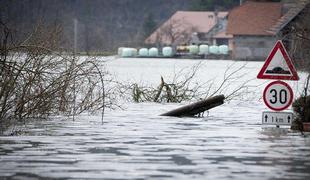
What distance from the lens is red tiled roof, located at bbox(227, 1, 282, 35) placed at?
461 ft

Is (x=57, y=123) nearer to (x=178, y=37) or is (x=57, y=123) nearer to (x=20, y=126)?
(x=20, y=126)

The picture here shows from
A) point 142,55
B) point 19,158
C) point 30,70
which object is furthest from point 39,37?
point 142,55

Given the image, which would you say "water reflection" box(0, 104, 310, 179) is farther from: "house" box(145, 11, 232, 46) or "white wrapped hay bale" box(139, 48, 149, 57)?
"house" box(145, 11, 232, 46)

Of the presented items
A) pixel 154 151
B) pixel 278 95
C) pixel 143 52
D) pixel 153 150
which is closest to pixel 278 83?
pixel 278 95

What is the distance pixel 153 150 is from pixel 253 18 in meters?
131

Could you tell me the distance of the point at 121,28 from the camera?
192875 millimetres

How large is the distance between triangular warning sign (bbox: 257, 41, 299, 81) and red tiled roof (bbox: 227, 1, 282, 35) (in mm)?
120230

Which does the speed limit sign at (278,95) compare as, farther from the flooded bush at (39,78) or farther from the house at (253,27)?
the house at (253,27)

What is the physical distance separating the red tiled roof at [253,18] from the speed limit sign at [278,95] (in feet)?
395

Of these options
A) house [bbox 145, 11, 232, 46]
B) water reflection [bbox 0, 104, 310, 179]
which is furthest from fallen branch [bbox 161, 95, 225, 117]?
house [bbox 145, 11, 232, 46]

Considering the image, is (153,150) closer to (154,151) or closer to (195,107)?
(154,151)

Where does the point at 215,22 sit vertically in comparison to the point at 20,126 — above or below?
above

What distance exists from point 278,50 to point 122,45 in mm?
159787

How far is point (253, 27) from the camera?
5591 inches
